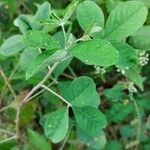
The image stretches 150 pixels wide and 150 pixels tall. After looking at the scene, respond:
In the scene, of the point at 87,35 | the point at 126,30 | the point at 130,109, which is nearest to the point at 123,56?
the point at 126,30

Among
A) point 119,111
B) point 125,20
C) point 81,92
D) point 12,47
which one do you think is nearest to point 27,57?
point 12,47

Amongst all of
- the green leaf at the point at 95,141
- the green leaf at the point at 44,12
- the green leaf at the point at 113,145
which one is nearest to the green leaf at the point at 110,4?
the green leaf at the point at 44,12

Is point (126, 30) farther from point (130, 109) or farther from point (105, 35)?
point (130, 109)

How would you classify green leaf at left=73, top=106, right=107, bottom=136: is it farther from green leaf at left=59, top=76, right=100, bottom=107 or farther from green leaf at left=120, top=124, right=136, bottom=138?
green leaf at left=120, top=124, right=136, bottom=138

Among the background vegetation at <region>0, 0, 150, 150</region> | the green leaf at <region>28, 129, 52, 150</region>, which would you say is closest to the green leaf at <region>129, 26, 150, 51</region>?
the background vegetation at <region>0, 0, 150, 150</region>

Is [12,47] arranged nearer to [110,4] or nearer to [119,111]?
[110,4]

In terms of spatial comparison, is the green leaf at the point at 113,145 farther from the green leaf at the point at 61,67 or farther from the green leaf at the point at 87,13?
the green leaf at the point at 87,13
